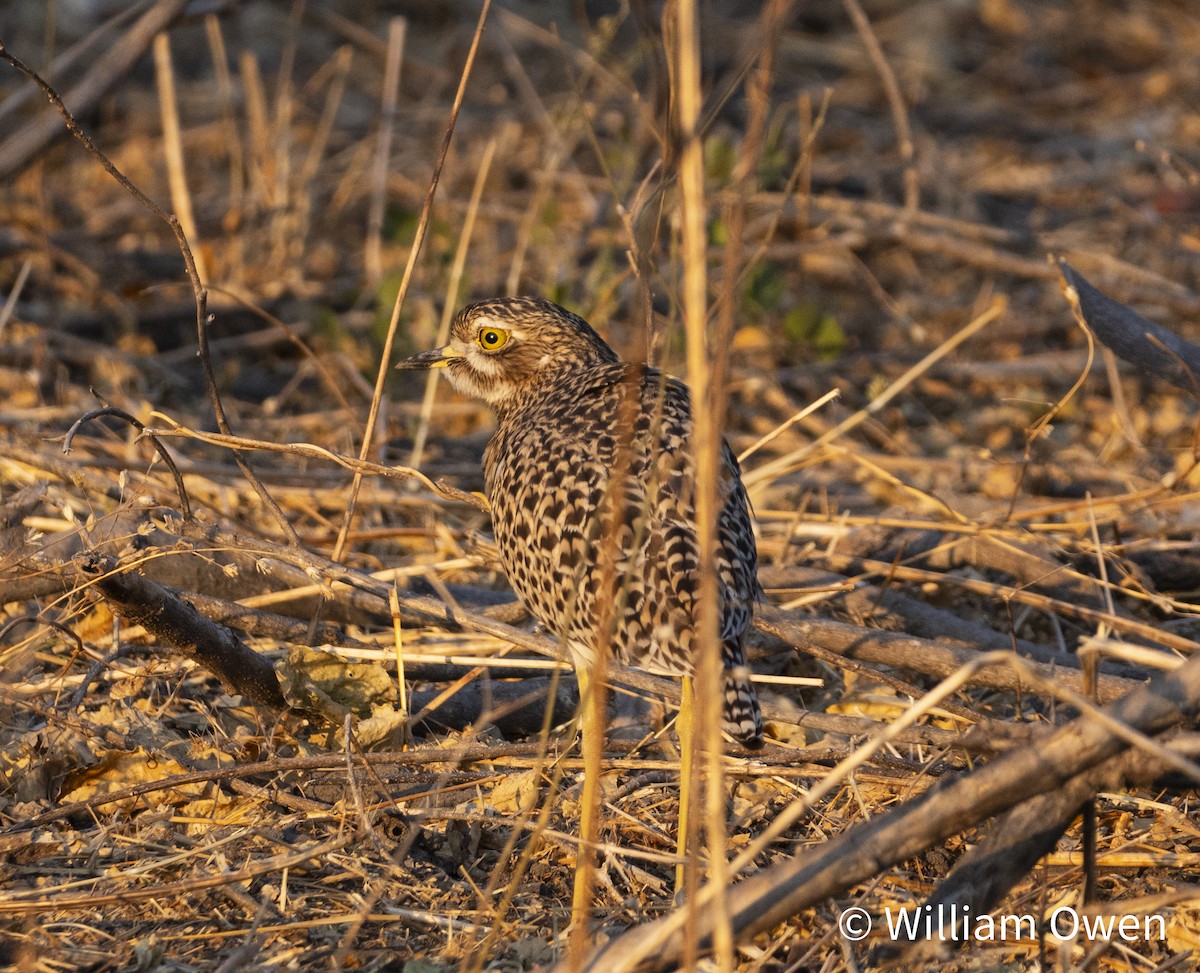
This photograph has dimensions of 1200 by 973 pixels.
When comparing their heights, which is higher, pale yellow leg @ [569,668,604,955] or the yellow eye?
the yellow eye

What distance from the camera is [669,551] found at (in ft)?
9.14

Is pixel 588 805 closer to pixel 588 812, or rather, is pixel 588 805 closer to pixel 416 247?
pixel 588 812

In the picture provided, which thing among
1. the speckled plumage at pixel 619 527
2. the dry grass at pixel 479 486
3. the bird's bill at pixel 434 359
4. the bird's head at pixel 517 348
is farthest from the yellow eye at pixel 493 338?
the dry grass at pixel 479 486

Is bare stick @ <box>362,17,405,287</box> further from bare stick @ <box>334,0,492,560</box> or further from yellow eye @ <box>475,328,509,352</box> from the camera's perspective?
bare stick @ <box>334,0,492,560</box>

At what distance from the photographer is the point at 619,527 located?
2576 mm

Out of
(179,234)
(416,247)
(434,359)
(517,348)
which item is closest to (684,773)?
(416,247)

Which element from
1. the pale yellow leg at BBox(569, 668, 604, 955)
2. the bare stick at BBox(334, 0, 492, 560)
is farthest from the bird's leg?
the bare stick at BBox(334, 0, 492, 560)

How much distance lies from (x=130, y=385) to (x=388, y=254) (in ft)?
5.04

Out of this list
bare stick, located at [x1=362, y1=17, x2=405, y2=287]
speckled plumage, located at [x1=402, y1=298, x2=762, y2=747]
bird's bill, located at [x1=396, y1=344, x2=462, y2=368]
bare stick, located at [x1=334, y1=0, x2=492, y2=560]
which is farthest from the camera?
bare stick, located at [x1=362, y1=17, x2=405, y2=287]

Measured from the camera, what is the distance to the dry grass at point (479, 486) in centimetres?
274

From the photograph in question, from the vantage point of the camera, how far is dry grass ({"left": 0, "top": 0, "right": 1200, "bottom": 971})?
9.00ft

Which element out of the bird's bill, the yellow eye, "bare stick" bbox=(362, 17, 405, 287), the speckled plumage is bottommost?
the speckled plumage

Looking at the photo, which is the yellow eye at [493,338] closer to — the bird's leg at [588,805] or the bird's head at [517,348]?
the bird's head at [517,348]

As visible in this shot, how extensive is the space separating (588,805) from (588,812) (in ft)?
0.30
